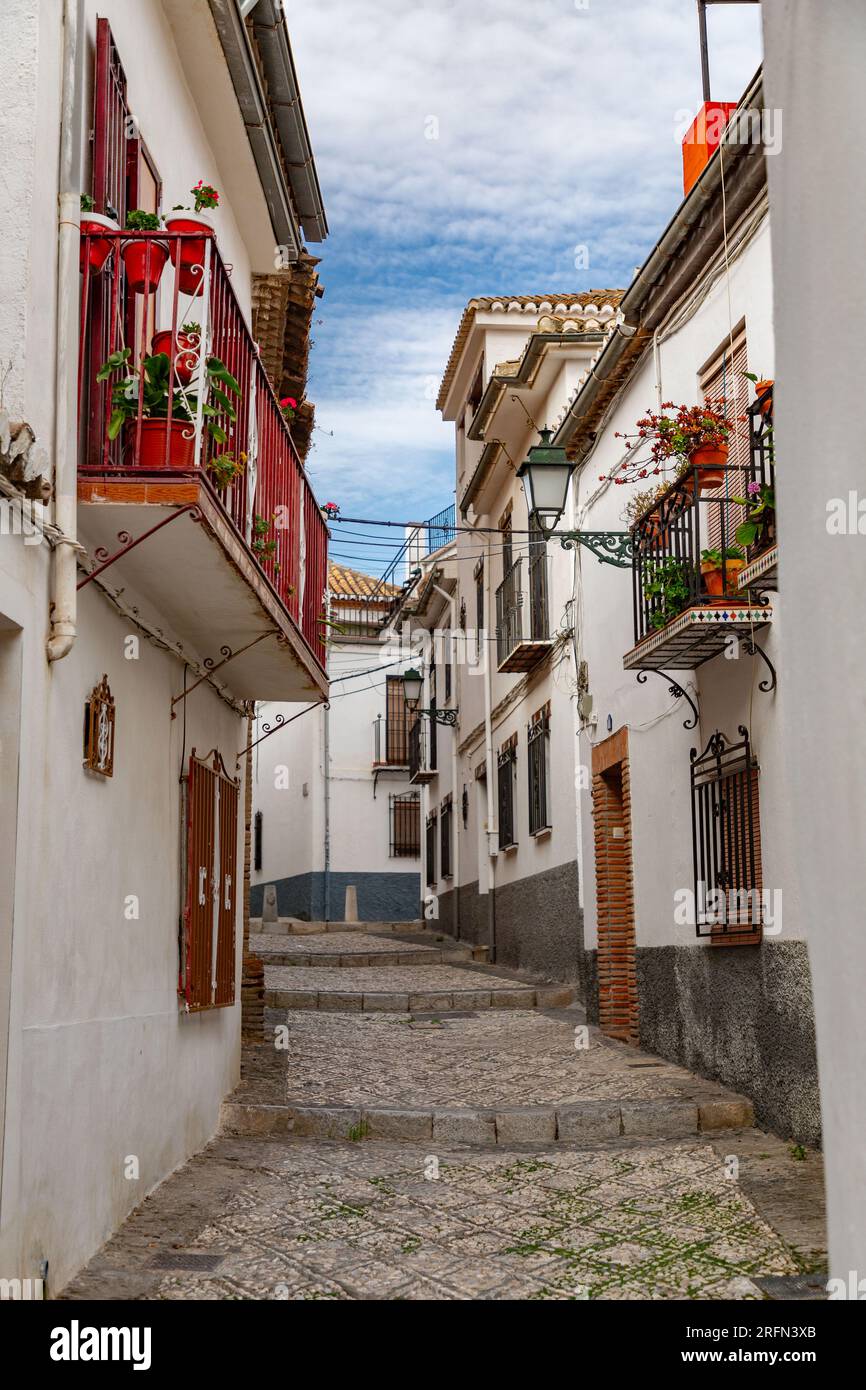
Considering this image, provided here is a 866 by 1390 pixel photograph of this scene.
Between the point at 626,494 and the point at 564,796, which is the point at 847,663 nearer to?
the point at 626,494

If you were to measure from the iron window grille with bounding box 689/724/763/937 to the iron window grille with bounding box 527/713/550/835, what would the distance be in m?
6.11

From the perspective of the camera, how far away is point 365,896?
31.9 m

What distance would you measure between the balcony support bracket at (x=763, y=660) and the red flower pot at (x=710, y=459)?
1.00m

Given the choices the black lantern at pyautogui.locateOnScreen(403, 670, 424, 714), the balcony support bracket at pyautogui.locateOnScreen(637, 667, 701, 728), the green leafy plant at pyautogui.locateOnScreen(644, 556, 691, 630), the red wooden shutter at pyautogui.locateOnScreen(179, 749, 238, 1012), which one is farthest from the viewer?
the black lantern at pyautogui.locateOnScreen(403, 670, 424, 714)

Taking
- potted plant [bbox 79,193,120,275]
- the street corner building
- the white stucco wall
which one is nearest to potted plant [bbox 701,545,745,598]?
the street corner building

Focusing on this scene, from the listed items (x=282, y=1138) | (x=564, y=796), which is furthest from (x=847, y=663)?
(x=564, y=796)

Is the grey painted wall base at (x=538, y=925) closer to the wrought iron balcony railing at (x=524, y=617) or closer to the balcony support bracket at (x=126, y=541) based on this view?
the wrought iron balcony railing at (x=524, y=617)

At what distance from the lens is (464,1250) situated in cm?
632

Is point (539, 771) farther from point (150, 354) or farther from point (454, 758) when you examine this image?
point (150, 354)

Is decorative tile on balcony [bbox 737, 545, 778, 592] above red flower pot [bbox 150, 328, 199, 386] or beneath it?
beneath

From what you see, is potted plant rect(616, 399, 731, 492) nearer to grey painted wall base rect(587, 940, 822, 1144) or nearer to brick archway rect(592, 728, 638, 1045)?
grey painted wall base rect(587, 940, 822, 1144)

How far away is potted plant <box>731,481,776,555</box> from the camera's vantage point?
7957mm

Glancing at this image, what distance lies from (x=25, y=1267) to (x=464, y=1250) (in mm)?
2093

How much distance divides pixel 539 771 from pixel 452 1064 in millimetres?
6003
